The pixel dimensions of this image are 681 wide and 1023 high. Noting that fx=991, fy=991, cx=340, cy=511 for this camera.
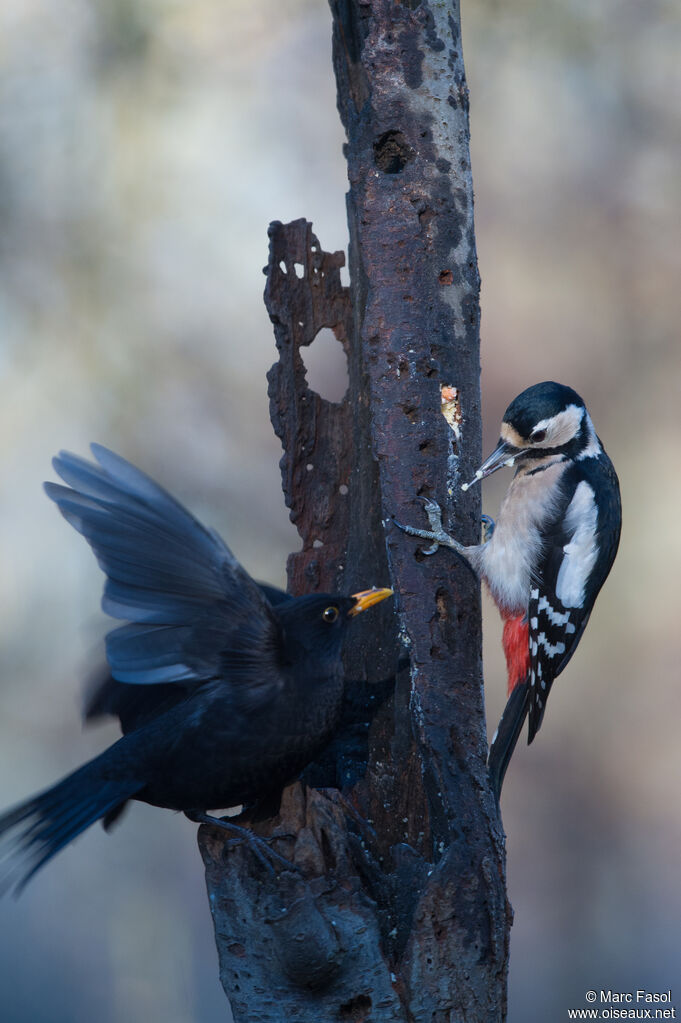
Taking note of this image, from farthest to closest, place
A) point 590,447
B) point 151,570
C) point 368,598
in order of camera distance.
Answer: point 590,447
point 368,598
point 151,570

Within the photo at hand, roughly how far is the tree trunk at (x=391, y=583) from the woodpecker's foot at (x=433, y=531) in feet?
0.07

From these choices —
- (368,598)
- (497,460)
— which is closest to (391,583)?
(368,598)

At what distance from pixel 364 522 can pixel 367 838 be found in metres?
0.71

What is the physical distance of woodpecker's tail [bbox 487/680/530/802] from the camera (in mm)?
2121

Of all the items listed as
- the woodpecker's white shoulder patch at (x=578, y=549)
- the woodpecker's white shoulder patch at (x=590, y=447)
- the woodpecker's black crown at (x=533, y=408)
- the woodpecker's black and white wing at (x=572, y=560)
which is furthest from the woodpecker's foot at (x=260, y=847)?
the woodpecker's white shoulder patch at (x=590, y=447)

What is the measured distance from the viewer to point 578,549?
246 centimetres

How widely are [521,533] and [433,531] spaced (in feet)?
1.42

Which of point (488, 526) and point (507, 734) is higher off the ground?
point (488, 526)

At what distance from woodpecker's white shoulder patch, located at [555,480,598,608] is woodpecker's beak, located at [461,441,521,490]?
0.68 ft

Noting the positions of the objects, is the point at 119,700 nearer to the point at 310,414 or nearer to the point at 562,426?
the point at 310,414

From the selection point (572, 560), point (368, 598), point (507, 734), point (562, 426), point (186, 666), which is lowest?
point (507, 734)

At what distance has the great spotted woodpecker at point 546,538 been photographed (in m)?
2.37

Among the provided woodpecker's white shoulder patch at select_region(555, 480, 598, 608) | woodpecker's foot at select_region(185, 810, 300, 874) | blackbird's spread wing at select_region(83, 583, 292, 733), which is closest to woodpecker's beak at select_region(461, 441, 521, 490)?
woodpecker's white shoulder patch at select_region(555, 480, 598, 608)

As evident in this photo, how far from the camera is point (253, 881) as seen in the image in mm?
1902
